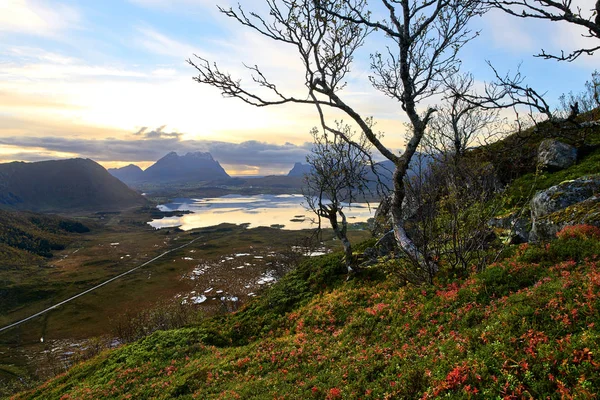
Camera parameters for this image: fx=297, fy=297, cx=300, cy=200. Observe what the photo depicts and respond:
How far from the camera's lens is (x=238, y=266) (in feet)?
399

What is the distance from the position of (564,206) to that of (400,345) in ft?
41.0

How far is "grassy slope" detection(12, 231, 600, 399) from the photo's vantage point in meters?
6.86

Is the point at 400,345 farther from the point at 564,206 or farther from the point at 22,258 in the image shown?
the point at 22,258

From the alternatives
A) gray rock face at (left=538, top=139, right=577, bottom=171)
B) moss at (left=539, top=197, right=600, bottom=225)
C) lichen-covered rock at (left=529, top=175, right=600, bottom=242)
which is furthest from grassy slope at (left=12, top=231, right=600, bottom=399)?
gray rock face at (left=538, top=139, right=577, bottom=171)

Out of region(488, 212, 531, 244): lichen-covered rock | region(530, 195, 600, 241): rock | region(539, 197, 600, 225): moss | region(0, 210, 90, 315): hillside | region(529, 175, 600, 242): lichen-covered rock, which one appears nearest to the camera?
region(539, 197, 600, 225): moss

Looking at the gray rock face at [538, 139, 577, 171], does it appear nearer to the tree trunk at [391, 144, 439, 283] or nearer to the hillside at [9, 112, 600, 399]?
the hillside at [9, 112, 600, 399]

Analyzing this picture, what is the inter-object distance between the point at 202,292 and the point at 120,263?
224 feet

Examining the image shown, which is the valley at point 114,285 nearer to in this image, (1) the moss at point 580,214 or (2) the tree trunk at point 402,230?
(2) the tree trunk at point 402,230

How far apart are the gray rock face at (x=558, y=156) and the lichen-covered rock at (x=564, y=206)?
28.2ft

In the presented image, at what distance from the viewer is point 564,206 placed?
15.7m

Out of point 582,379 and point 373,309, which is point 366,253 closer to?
point 373,309

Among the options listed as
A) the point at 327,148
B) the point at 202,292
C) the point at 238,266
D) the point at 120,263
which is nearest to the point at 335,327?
the point at 327,148

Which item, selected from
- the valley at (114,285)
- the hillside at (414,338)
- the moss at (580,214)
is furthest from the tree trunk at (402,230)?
the valley at (114,285)

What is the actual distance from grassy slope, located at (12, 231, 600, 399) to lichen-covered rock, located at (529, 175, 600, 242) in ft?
7.49
